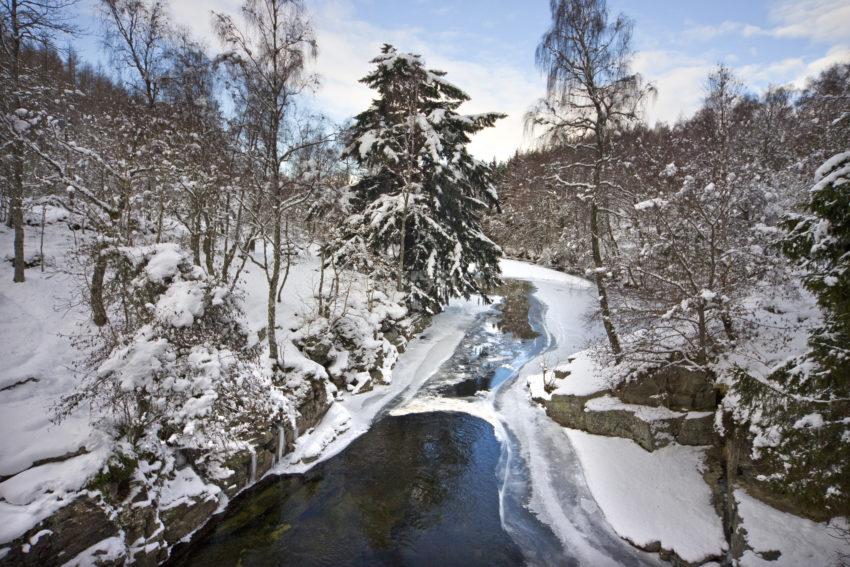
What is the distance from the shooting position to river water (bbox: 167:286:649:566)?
A: 678cm

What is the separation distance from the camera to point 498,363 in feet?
54.7

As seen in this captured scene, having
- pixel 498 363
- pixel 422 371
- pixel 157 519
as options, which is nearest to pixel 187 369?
pixel 157 519

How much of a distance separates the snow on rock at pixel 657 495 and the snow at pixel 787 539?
2.15ft

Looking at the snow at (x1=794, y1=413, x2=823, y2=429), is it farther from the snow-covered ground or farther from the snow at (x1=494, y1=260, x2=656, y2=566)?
the snow at (x1=494, y1=260, x2=656, y2=566)

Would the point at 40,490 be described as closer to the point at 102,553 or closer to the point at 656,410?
the point at 102,553

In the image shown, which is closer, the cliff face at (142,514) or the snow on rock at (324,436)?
the cliff face at (142,514)

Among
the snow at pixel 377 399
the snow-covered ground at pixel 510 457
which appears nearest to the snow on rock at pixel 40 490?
the snow-covered ground at pixel 510 457

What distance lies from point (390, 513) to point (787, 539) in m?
6.61

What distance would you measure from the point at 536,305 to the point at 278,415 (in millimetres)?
20214

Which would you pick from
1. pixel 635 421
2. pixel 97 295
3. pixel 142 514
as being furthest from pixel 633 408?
pixel 97 295

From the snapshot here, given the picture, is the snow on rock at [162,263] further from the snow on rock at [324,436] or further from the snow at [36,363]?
the snow on rock at [324,436]

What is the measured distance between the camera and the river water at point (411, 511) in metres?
6.78

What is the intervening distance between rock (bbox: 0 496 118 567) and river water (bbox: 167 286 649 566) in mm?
1544

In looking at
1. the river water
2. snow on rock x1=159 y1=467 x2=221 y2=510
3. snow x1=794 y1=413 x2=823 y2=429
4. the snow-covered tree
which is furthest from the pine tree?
snow x1=794 y1=413 x2=823 y2=429
